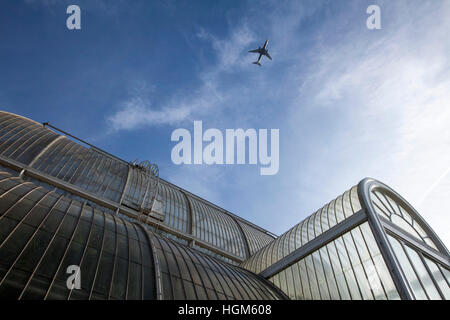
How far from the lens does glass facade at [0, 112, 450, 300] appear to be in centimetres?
988

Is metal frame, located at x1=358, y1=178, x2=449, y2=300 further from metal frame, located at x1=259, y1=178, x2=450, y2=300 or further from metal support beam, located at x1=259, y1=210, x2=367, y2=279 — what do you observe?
metal support beam, located at x1=259, y1=210, x2=367, y2=279

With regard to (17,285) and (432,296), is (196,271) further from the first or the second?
(432,296)

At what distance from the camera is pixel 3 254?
8.79m

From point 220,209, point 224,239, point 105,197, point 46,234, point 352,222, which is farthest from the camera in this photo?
point 220,209

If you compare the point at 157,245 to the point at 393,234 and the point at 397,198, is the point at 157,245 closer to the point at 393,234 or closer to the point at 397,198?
the point at 393,234

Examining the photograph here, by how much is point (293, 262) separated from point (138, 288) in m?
12.2

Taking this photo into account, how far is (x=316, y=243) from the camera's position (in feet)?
60.3

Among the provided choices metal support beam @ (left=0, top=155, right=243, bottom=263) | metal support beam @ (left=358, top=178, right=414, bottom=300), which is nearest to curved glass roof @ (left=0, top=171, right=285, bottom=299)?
metal support beam @ (left=358, top=178, right=414, bottom=300)

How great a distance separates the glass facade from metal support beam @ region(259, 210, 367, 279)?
7 centimetres

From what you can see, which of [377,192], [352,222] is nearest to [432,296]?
[352,222]

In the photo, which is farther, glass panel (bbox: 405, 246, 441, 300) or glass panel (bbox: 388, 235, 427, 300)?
glass panel (bbox: 405, 246, 441, 300)

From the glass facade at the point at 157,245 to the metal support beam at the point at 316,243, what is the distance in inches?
2.7

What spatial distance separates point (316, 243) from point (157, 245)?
10.2 meters

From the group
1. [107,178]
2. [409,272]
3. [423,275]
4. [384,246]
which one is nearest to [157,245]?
[384,246]
